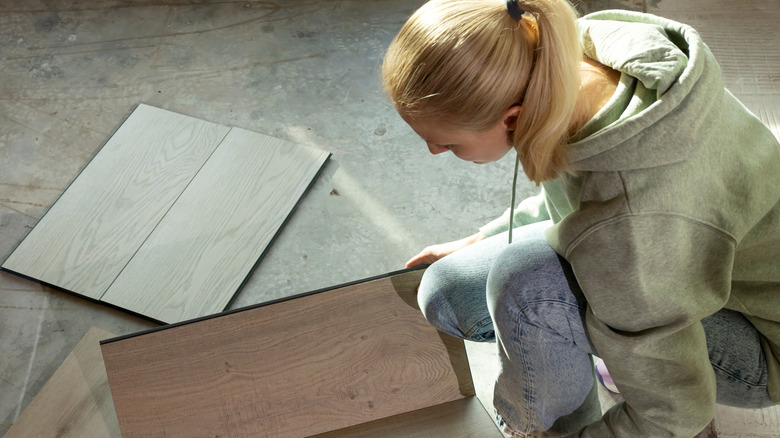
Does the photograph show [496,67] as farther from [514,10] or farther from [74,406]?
[74,406]

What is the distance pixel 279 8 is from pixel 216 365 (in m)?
1.81

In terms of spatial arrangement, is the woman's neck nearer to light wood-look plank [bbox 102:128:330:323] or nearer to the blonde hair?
the blonde hair

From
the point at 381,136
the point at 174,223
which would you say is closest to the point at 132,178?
the point at 174,223

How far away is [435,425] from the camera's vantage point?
5.14 feet

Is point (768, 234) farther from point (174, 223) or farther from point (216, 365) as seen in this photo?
point (174, 223)

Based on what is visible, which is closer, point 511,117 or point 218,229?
point 511,117

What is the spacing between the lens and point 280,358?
1.54 meters

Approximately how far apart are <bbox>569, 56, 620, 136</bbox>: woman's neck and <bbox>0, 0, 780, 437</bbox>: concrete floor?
2.96 ft

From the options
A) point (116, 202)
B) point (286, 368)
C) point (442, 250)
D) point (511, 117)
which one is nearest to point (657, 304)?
point (511, 117)

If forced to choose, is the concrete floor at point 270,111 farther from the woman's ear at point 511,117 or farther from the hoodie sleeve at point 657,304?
the woman's ear at point 511,117

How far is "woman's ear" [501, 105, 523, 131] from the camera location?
3.43 ft

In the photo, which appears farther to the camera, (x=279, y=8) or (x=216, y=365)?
(x=279, y=8)

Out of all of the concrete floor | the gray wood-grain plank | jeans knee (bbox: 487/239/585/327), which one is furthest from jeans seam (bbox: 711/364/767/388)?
the gray wood-grain plank

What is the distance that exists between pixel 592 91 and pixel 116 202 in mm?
1653
